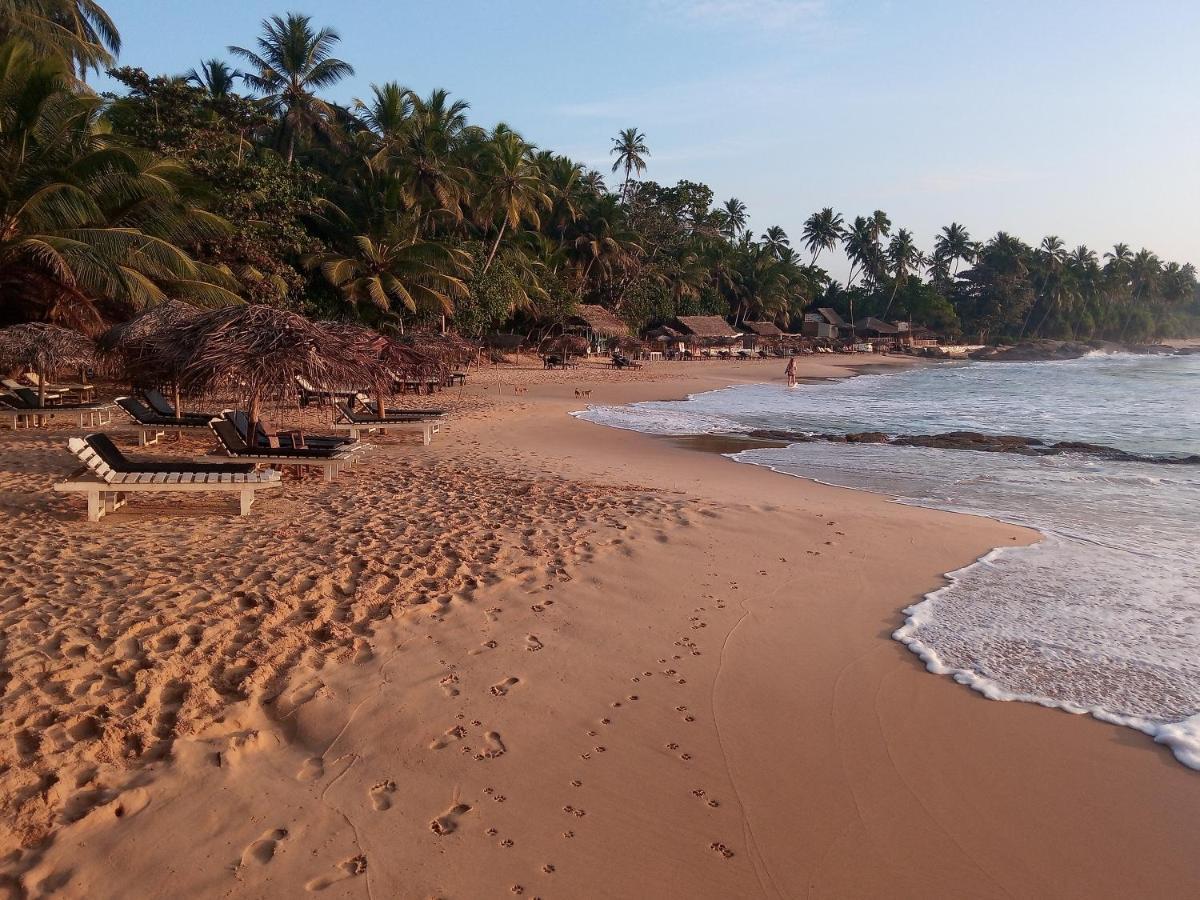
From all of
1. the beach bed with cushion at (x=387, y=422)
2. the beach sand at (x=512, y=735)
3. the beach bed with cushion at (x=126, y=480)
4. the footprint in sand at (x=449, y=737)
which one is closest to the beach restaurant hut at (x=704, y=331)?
the beach bed with cushion at (x=387, y=422)

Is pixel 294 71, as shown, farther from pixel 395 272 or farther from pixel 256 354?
pixel 256 354

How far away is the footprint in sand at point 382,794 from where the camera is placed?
319cm

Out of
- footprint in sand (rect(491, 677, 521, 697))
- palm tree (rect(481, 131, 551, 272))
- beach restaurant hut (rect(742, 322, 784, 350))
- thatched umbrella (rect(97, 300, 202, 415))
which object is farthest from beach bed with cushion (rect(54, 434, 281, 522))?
beach restaurant hut (rect(742, 322, 784, 350))

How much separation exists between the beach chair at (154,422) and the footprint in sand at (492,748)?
32.0 feet

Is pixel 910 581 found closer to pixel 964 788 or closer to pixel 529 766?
pixel 964 788

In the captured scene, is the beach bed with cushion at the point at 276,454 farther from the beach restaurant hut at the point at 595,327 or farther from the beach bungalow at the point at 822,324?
the beach bungalow at the point at 822,324

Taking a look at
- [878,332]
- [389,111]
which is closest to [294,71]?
[389,111]

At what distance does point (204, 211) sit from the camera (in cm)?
1917

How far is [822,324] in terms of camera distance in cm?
7225

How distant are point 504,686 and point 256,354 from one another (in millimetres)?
6046

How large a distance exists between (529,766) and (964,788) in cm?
196

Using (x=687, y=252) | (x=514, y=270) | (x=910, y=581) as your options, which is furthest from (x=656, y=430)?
(x=687, y=252)

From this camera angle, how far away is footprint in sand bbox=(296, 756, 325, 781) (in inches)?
132

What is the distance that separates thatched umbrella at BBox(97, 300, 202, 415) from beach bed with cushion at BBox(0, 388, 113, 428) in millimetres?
1577
